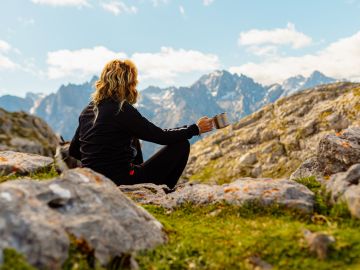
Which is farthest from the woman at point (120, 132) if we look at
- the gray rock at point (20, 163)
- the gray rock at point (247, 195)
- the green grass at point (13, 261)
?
the green grass at point (13, 261)

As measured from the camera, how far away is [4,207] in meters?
7.32

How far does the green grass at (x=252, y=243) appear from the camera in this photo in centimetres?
798

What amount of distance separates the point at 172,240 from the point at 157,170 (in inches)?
248

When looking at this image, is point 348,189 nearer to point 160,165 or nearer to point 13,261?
point 160,165

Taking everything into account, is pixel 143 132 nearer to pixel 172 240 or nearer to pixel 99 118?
pixel 99 118

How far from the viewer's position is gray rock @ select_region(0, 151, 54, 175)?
1603cm

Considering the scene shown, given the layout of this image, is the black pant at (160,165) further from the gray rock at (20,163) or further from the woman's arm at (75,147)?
the gray rock at (20,163)

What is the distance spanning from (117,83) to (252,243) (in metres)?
7.32

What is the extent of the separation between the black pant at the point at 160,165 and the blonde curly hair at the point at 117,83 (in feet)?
8.20

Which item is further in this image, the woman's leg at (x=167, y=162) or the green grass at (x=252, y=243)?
the woman's leg at (x=167, y=162)

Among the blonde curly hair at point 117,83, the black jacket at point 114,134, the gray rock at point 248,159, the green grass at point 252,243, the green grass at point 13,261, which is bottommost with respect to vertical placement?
the gray rock at point 248,159

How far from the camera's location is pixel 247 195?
11.7 m

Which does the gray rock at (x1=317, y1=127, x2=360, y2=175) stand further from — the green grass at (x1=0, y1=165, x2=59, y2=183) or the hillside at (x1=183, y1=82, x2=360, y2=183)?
the hillside at (x1=183, y1=82, x2=360, y2=183)

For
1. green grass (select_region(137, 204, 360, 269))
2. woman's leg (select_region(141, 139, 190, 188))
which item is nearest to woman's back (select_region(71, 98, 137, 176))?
woman's leg (select_region(141, 139, 190, 188))
